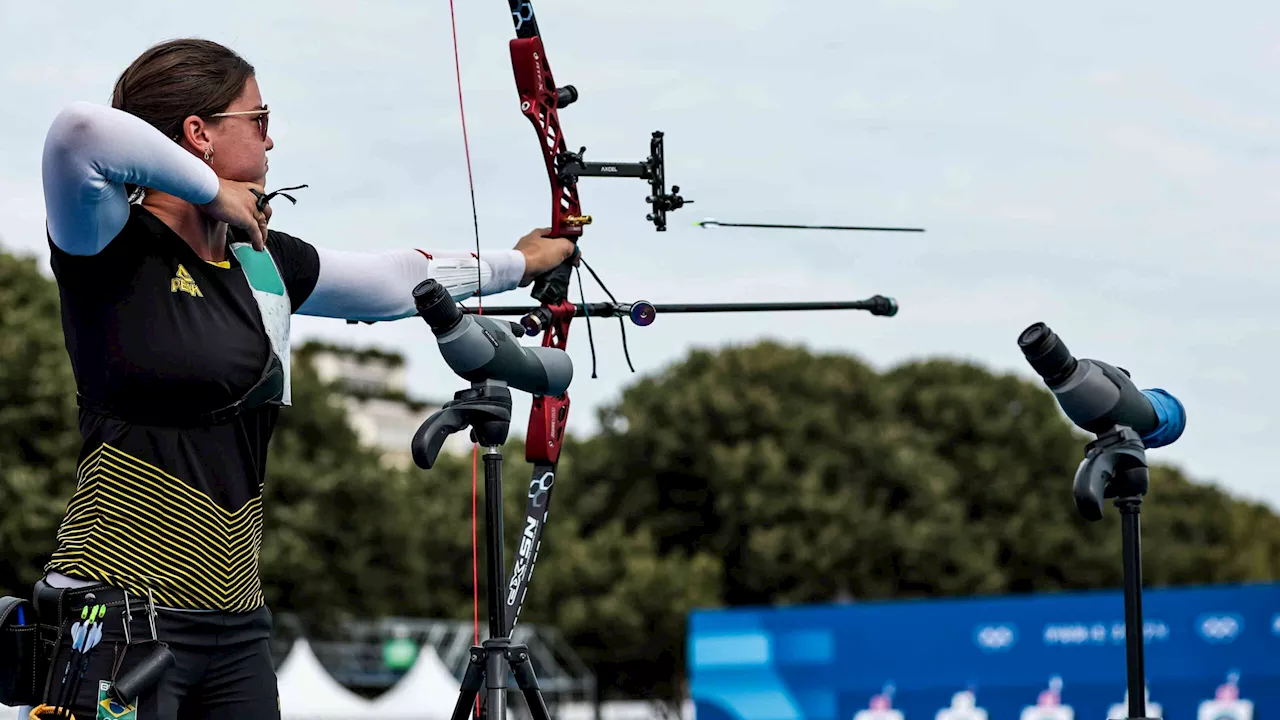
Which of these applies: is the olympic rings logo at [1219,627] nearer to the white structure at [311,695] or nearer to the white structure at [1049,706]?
the white structure at [1049,706]

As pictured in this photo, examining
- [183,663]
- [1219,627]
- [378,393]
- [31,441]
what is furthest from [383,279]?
[378,393]

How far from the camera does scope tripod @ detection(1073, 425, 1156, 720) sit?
3.40 meters

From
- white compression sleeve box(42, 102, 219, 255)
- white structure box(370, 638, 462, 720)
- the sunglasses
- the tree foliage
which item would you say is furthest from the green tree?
white compression sleeve box(42, 102, 219, 255)

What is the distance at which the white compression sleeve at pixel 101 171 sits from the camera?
2729mm

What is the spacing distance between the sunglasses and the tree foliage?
97.4ft

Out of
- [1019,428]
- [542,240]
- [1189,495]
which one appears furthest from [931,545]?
[542,240]

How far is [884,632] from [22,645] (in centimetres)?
1540

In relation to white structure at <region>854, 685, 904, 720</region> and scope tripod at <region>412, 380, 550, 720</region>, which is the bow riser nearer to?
scope tripod at <region>412, 380, 550, 720</region>

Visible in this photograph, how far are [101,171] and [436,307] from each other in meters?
0.72

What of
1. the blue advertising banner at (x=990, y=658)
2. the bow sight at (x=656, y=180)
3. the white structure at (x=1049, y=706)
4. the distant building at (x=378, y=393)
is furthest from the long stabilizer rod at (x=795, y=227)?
the distant building at (x=378, y=393)

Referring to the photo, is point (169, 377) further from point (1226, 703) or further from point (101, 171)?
point (1226, 703)

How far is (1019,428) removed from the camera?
143 ft

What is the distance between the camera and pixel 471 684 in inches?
136

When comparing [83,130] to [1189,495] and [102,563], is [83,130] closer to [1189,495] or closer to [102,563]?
[102,563]
